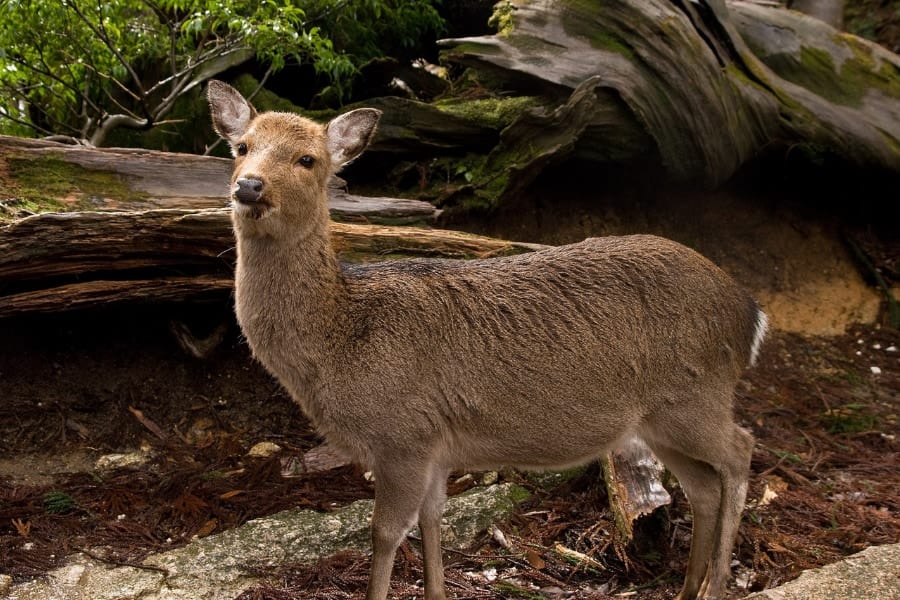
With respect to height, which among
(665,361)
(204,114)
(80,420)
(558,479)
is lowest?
(558,479)

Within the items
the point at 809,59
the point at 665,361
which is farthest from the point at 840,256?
the point at 665,361

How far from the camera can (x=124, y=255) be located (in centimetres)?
625

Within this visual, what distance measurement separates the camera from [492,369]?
5055 mm

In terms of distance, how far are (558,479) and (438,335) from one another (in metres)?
2.30

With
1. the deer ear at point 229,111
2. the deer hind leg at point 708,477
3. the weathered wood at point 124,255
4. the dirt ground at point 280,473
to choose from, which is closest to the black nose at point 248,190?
the deer ear at point 229,111

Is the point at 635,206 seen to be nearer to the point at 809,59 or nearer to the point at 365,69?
the point at 809,59

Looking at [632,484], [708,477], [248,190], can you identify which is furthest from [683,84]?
[248,190]

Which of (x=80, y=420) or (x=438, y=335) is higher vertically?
(x=438, y=335)

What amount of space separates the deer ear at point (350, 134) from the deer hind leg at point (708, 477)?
2.44 m

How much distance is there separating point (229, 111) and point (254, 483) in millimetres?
2713

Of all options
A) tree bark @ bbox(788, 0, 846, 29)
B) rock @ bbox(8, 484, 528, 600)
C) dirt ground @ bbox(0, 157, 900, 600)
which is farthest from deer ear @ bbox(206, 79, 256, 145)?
tree bark @ bbox(788, 0, 846, 29)

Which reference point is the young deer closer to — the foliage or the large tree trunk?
the large tree trunk

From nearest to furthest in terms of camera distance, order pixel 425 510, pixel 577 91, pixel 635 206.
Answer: pixel 425 510
pixel 577 91
pixel 635 206

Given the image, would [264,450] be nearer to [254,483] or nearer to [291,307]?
[254,483]
